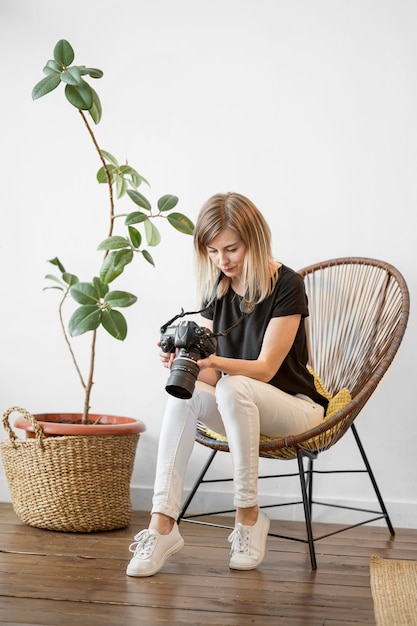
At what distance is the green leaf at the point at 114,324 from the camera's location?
2.13 meters

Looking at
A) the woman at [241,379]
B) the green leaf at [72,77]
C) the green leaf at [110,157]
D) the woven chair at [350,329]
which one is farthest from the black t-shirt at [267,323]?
the green leaf at [72,77]

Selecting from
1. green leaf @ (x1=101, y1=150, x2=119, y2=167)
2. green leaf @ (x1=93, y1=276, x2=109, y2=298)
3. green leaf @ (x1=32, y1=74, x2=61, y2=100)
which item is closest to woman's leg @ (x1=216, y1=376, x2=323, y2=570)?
green leaf @ (x1=93, y1=276, x2=109, y2=298)

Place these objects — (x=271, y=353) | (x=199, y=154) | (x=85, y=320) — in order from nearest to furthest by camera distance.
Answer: (x=271, y=353)
(x=85, y=320)
(x=199, y=154)

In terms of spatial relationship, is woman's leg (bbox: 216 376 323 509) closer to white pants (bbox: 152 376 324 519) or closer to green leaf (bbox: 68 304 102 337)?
white pants (bbox: 152 376 324 519)

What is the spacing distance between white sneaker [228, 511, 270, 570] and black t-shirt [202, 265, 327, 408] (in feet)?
1.24

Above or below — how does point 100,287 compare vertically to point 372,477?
above

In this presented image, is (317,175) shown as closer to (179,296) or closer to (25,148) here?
(179,296)

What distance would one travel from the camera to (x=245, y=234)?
1933 mm

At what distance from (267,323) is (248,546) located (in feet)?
1.82

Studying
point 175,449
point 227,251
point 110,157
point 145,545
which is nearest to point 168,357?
point 175,449

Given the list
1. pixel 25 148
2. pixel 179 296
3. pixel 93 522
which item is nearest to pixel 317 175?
pixel 179 296

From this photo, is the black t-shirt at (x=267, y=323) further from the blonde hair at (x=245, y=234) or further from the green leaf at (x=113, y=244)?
the green leaf at (x=113, y=244)

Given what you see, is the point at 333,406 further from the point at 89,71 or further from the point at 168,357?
the point at 89,71

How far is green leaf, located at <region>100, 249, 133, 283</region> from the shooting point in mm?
2186
